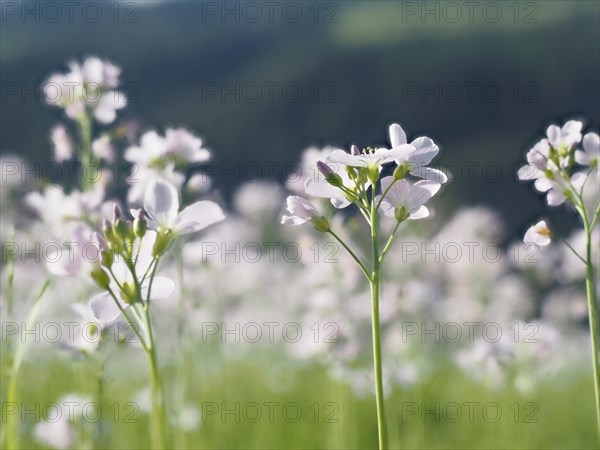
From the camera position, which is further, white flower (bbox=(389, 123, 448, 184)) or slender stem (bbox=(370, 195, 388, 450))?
white flower (bbox=(389, 123, 448, 184))

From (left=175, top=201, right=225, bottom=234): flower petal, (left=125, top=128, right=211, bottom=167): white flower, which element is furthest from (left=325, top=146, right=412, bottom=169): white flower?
(left=125, top=128, right=211, bottom=167): white flower

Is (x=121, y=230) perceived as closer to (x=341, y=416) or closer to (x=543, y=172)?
(x=543, y=172)

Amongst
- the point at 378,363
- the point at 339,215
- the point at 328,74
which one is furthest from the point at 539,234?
the point at 328,74

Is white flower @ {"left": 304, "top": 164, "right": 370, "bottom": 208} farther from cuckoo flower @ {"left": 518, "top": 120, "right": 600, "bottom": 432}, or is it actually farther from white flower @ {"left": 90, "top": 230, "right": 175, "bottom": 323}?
cuckoo flower @ {"left": 518, "top": 120, "right": 600, "bottom": 432}

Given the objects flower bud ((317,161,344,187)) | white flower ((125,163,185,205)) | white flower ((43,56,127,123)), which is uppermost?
white flower ((43,56,127,123))

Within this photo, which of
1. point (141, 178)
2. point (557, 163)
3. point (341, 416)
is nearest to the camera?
point (557, 163)

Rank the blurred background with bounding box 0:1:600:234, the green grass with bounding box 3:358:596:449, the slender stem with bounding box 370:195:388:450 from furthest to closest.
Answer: the blurred background with bounding box 0:1:600:234, the green grass with bounding box 3:358:596:449, the slender stem with bounding box 370:195:388:450
